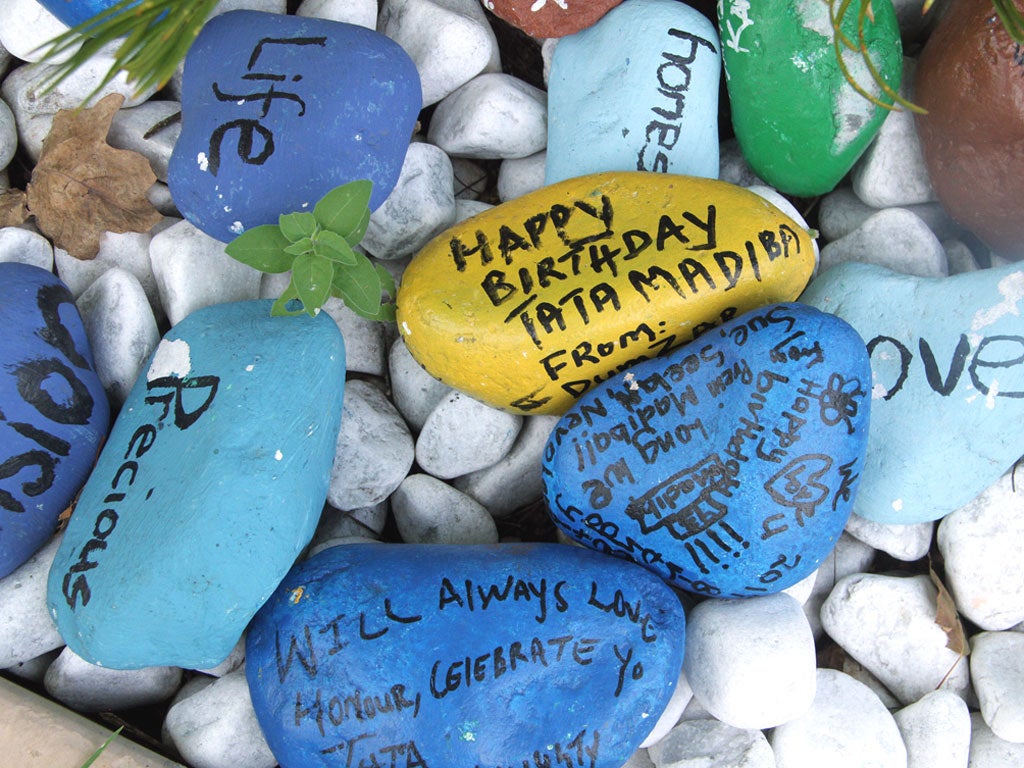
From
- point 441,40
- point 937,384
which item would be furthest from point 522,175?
point 937,384

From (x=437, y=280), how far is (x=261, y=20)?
1.48ft

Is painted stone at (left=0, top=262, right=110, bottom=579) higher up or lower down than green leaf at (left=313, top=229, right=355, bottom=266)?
lower down

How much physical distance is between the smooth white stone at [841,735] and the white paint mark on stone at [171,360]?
93 cm

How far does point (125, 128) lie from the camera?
1.38 meters

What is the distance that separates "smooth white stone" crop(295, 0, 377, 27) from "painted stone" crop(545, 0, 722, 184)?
1.10 feet

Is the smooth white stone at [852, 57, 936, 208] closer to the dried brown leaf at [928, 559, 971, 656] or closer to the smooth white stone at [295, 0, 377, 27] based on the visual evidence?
the dried brown leaf at [928, 559, 971, 656]

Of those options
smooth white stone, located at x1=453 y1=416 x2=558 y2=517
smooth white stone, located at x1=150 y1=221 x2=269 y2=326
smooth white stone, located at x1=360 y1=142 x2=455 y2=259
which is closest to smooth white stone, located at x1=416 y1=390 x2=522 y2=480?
smooth white stone, located at x1=453 y1=416 x2=558 y2=517

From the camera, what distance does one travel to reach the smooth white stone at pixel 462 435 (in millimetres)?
1314

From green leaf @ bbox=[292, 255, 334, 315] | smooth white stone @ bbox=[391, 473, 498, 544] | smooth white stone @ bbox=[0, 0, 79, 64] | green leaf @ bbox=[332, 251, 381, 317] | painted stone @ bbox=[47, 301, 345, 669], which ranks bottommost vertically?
smooth white stone @ bbox=[391, 473, 498, 544]

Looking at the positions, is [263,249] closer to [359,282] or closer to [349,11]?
[359,282]

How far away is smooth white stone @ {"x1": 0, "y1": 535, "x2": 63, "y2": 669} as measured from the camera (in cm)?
120

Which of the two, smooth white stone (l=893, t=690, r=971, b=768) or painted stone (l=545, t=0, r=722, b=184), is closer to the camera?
smooth white stone (l=893, t=690, r=971, b=768)

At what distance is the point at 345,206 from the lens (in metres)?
1.13

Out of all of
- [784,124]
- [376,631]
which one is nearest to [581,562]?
[376,631]
